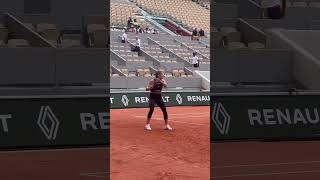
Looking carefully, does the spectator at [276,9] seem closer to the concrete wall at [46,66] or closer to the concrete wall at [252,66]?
the concrete wall at [252,66]

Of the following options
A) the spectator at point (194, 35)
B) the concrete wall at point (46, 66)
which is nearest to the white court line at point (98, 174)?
the concrete wall at point (46, 66)

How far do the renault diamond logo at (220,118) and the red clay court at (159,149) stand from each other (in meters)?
0.57

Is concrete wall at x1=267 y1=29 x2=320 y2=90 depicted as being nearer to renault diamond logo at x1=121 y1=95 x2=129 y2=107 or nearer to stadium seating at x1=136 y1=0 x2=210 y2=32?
renault diamond logo at x1=121 y1=95 x2=129 y2=107

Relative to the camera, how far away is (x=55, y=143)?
9.27 meters

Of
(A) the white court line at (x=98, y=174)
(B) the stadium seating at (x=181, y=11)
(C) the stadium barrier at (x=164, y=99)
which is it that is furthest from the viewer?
(B) the stadium seating at (x=181, y=11)

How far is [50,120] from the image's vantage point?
9117 mm

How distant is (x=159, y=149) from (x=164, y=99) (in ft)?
38.3

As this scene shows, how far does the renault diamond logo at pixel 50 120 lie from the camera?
358 inches

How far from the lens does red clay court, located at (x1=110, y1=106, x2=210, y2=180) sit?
723 centimetres

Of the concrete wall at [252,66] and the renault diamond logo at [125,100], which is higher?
the concrete wall at [252,66]

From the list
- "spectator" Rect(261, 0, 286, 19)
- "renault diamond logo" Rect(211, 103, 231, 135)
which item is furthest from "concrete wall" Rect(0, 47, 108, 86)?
"spectator" Rect(261, 0, 286, 19)

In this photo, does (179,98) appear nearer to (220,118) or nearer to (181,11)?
(220,118)

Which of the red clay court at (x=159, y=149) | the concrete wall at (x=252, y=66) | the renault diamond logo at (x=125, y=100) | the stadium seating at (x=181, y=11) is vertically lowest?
the renault diamond logo at (x=125, y=100)

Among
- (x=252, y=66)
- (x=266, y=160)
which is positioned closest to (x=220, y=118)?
(x=266, y=160)
